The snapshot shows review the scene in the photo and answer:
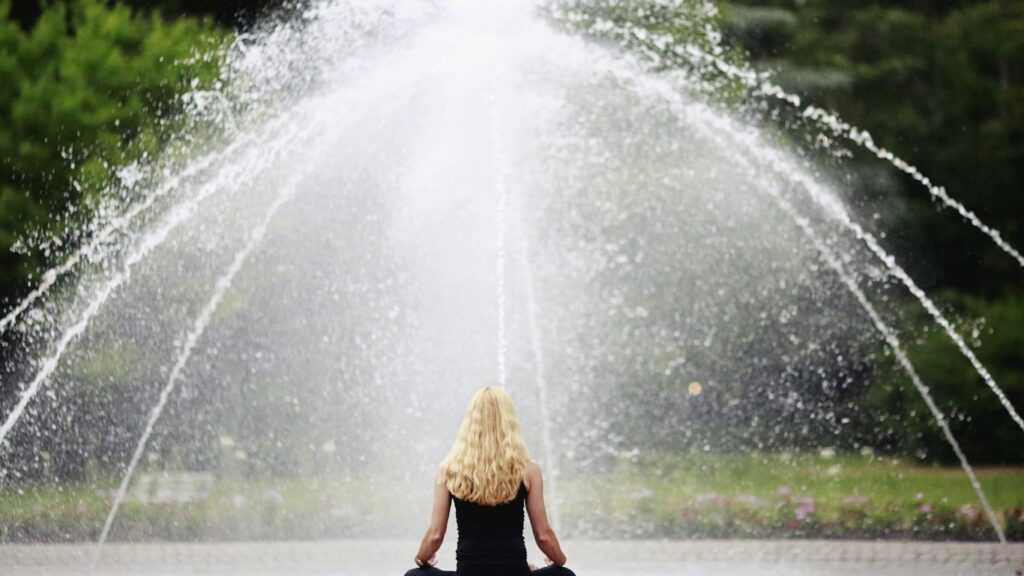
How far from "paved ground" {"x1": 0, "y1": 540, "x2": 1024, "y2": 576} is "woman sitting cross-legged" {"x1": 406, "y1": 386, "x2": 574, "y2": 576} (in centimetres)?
428

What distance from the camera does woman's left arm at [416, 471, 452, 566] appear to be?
5.78 meters

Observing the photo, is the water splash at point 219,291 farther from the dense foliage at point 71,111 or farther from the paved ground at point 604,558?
the paved ground at point 604,558

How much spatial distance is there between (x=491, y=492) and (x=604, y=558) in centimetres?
539

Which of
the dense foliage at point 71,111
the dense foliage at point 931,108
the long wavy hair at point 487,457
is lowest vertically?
the dense foliage at point 71,111

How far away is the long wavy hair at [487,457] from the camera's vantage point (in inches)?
225

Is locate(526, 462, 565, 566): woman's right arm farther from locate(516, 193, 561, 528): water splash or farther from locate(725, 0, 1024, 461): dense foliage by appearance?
locate(725, 0, 1024, 461): dense foliage

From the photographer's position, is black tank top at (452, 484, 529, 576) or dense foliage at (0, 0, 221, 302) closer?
black tank top at (452, 484, 529, 576)

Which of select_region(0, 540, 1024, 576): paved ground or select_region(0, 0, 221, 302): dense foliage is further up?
select_region(0, 0, 221, 302): dense foliage

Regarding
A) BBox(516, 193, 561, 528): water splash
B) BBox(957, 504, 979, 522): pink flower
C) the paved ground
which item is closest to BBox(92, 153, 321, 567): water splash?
BBox(516, 193, 561, 528): water splash

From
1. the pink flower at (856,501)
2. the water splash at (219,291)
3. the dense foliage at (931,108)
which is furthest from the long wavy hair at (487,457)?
the dense foliage at (931,108)

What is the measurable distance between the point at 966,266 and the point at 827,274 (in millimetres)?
4391

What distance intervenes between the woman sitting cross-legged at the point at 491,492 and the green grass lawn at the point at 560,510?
7028 millimetres

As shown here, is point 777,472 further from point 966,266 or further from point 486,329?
point 966,266

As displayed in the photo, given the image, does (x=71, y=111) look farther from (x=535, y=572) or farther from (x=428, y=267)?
(x=535, y=572)
